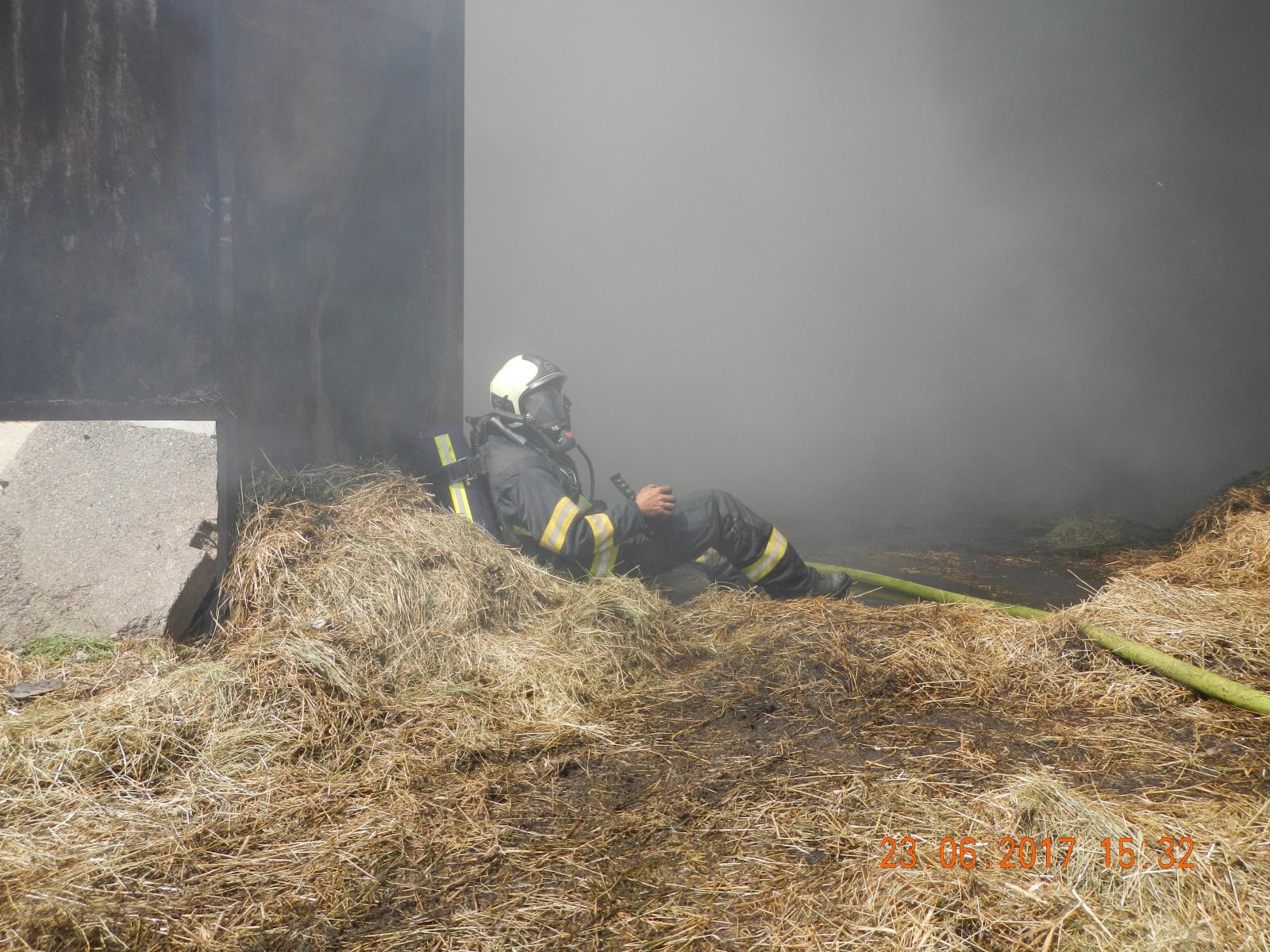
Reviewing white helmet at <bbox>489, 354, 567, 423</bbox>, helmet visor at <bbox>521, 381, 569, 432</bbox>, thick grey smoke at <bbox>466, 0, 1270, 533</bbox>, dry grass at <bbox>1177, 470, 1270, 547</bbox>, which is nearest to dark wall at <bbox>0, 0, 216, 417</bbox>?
white helmet at <bbox>489, 354, 567, 423</bbox>

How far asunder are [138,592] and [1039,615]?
3469 millimetres

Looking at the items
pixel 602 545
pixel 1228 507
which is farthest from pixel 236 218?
pixel 1228 507

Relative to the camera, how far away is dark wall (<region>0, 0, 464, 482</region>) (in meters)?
3.26

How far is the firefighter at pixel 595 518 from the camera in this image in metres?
3.91

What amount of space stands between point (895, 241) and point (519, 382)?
9.82 metres

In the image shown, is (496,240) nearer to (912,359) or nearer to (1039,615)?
(912,359)

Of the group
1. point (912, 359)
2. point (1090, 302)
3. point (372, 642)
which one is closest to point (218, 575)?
point (372, 642)

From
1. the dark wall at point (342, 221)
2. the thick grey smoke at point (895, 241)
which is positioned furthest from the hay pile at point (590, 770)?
the thick grey smoke at point (895, 241)

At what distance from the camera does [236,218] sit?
11.9 ft

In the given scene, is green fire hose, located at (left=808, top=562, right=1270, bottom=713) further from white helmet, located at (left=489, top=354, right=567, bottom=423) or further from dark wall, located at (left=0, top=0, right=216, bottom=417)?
A: dark wall, located at (left=0, top=0, right=216, bottom=417)

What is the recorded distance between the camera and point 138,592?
2975 millimetres
